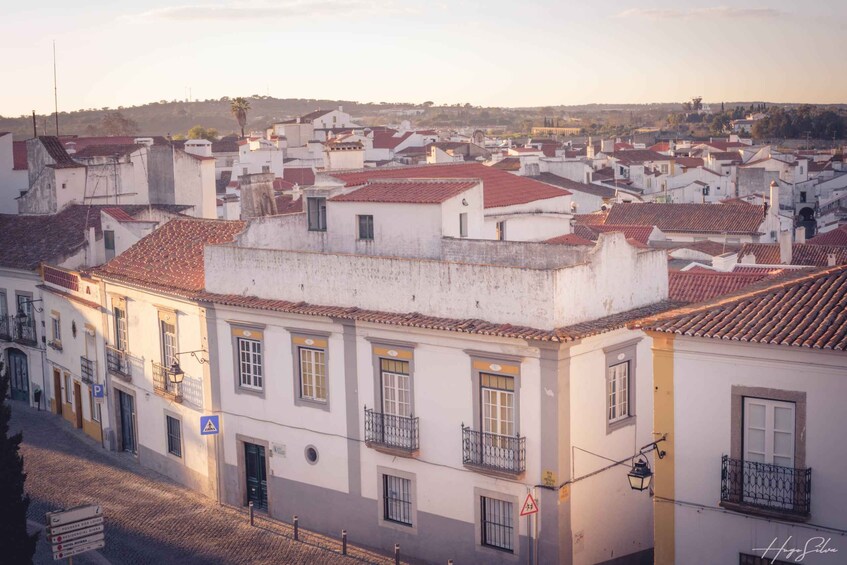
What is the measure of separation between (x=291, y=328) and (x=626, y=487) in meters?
7.36

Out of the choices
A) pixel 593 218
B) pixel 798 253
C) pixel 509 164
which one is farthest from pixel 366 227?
pixel 509 164

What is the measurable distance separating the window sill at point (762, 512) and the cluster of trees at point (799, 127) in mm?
119899

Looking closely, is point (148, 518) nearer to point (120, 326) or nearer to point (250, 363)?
point (250, 363)

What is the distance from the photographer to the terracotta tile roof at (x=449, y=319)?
18.0 metres

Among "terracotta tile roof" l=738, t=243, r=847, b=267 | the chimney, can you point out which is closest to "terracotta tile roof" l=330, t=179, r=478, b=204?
"terracotta tile roof" l=738, t=243, r=847, b=267

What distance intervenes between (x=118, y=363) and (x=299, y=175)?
4111cm

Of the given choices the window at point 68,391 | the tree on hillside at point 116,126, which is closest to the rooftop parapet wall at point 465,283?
the window at point 68,391

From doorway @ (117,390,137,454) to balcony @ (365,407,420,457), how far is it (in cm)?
998

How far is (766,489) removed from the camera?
14820mm

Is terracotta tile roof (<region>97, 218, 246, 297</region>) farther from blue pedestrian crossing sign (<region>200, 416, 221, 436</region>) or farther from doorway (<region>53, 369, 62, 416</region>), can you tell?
doorway (<region>53, 369, 62, 416</region>)

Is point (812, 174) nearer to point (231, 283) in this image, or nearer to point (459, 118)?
point (231, 283)

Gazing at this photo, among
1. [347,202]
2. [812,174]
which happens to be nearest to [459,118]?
[812,174]

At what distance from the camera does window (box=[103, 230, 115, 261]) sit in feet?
104

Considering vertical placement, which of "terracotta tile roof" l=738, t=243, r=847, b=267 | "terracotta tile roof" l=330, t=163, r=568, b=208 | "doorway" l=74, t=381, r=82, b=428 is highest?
"terracotta tile roof" l=330, t=163, r=568, b=208
